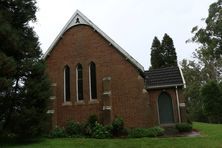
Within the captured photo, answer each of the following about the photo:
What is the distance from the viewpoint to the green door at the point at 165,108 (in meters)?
23.9

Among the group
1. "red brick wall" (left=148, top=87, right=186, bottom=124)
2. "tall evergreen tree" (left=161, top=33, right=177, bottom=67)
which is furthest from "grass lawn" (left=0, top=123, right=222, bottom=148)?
"tall evergreen tree" (left=161, top=33, right=177, bottom=67)

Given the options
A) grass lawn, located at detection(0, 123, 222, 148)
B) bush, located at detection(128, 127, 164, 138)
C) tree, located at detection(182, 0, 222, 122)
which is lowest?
grass lawn, located at detection(0, 123, 222, 148)

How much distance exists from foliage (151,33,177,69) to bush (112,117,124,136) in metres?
19.2

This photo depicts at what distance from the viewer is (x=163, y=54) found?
4041 cm

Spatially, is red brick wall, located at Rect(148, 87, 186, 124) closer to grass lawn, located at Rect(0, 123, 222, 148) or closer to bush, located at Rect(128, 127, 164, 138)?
bush, located at Rect(128, 127, 164, 138)

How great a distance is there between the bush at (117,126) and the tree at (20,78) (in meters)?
4.96

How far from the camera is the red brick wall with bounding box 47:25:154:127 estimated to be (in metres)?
22.6

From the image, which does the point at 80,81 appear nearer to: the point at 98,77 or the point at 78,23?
the point at 98,77

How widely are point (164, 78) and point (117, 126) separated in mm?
6711

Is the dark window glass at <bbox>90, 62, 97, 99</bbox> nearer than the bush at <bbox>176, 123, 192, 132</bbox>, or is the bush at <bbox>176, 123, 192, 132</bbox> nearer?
the bush at <bbox>176, 123, 192, 132</bbox>

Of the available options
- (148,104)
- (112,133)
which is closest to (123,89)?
(148,104)

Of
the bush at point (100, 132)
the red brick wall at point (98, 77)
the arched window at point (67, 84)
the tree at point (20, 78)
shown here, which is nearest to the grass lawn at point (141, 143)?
the tree at point (20, 78)

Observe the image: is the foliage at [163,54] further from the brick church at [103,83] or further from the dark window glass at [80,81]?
the dark window glass at [80,81]

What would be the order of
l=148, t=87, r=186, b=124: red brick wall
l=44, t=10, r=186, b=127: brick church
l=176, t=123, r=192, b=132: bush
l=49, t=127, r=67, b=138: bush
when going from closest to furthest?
l=176, t=123, r=192, b=132: bush → l=49, t=127, r=67, b=138: bush → l=44, t=10, r=186, b=127: brick church → l=148, t=87, r=186, b=124: red brick wall
